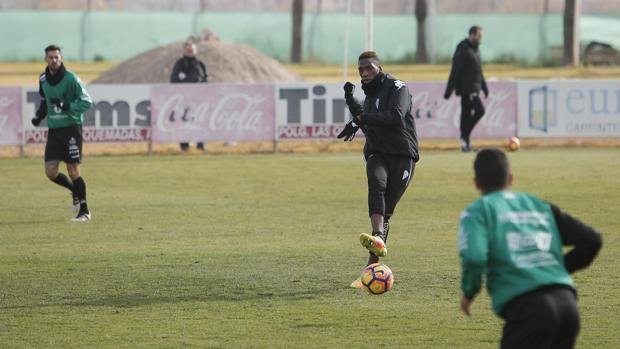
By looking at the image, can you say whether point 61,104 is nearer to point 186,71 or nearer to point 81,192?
point 81,192

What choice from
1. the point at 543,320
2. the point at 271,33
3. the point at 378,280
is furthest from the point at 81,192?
the point at 271,33

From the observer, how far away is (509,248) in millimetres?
6141

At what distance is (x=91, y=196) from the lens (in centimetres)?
1848

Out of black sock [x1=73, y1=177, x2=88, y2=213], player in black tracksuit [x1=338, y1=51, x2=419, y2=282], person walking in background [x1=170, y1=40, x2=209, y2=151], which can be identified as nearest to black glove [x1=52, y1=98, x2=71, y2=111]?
black sock [x1=73, y1=177, x2=88, y2=213]

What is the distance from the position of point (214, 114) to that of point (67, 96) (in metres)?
9.69

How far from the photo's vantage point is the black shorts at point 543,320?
5957mm

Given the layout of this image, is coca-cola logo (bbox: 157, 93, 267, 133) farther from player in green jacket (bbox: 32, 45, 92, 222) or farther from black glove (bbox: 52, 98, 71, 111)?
black glove (bbox: 52, 98, 71, 111)

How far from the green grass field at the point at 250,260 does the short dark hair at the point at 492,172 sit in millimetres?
2517

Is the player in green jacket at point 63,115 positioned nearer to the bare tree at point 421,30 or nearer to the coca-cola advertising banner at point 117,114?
the coca-cola advertising banner at point 117,114

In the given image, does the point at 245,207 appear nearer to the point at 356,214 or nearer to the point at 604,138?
the point at 356,214

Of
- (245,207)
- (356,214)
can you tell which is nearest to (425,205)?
(356,214)

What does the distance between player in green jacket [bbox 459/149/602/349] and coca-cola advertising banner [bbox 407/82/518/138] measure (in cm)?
1921

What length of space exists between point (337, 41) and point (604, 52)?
475 inches

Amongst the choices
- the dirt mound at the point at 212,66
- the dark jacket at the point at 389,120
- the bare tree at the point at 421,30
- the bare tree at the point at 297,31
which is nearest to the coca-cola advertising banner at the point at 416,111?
the dirt mound at the point at 212,66
